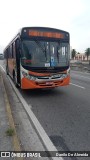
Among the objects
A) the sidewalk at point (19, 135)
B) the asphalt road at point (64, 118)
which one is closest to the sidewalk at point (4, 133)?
the sidewalk at point (19, 135)

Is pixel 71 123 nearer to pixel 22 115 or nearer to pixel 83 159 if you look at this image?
pixel 22 115

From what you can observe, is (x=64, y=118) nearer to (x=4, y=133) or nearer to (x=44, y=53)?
(x=4, y=133)

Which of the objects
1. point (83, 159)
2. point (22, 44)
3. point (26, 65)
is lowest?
point (83, 159)

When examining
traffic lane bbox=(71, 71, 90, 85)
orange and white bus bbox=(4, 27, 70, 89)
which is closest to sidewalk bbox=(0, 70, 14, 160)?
orange and white bus bbox=(4, 27, 70, 89)

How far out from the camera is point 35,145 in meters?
5.99

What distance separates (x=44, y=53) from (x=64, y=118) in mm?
5129

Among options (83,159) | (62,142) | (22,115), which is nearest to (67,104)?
(22,115)

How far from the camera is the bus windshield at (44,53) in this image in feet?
41.8

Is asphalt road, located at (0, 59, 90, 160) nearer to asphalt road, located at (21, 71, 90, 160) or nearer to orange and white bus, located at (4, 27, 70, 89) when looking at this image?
asphalt road, located at (21, 71, 90, 160)

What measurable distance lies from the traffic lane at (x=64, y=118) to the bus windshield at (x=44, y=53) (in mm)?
1608

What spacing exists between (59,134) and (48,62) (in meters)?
6.49

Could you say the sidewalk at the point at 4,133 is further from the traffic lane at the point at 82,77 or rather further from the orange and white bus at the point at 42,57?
the traffic lane at the point at 82,77

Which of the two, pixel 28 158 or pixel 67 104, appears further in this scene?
pixel 67 104

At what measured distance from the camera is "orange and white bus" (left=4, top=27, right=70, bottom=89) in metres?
12.7
